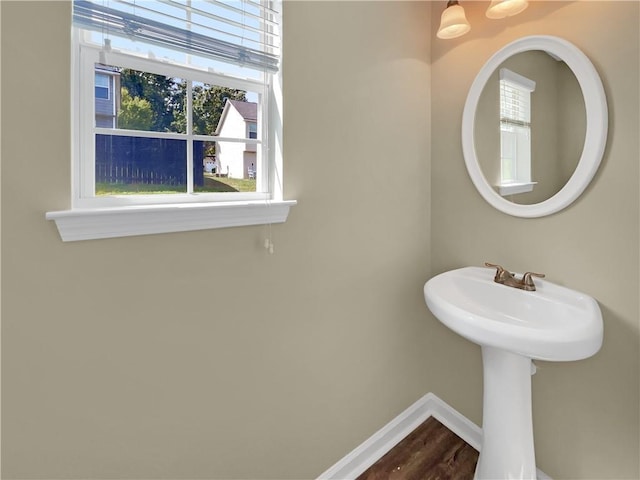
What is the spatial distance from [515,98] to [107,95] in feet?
5.05

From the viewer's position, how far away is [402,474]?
1519mm

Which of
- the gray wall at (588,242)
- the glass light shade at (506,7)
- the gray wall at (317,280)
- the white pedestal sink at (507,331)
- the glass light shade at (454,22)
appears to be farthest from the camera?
the glass light shade at (454,22)

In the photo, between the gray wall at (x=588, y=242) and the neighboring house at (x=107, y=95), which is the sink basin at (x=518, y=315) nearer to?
the gray wall at (x=588, y=242)

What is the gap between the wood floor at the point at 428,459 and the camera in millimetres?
1514

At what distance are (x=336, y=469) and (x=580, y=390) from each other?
1052mm

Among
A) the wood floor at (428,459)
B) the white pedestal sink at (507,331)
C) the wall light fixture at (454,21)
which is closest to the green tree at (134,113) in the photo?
the white pedestal sink at (507,331)

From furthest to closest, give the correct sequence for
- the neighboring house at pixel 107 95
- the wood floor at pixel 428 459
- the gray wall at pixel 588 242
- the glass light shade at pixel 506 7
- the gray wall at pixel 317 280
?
the wood floor at pixel 428 459 → the glass light shade at pixel 506 7 → the gray wall at pixel 588 242 → the neighboring house at pixel 107 95 → the gray wall at pixel 317 280

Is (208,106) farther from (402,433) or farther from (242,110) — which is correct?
(402,433)

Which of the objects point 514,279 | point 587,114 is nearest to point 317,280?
point 514,279

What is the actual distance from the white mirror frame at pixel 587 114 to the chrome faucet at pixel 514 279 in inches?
9.7

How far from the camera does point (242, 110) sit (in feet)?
3.83

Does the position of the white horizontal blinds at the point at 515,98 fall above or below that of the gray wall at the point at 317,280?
above

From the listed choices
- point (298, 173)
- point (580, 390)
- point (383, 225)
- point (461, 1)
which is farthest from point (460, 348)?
point (461, 1)

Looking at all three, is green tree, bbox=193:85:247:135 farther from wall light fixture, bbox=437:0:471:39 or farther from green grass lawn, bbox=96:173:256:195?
wall light fixture, bbox=437:0:471:39
